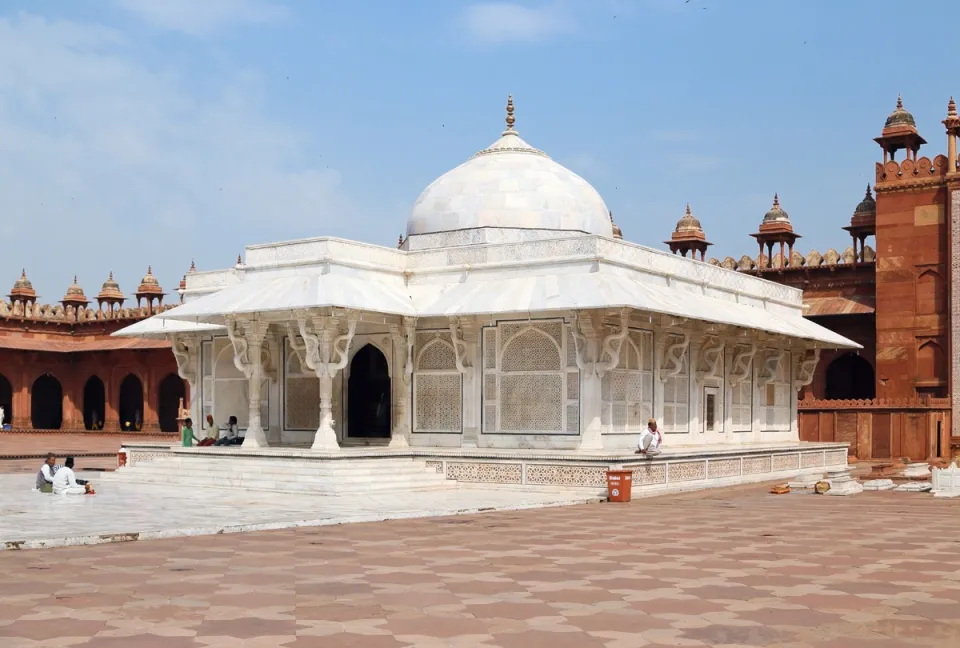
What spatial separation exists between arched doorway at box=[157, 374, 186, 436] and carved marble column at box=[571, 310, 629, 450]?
26061 millimetres

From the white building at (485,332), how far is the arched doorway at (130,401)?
868 inches

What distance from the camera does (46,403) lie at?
142 feet

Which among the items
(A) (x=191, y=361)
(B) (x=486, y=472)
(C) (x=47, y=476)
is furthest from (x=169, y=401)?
(B) (x=486, y=472)

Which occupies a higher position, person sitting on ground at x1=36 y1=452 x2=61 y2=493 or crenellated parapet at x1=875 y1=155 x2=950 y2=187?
crenellated parapet at x1=875 y1=155 x2=950 y2=187

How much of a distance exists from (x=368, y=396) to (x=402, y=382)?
1.17 m

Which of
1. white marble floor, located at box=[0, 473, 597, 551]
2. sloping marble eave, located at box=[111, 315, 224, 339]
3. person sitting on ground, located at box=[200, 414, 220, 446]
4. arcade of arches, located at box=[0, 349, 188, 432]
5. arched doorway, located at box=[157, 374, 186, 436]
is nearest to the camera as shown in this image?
white marble floor, located at box=[0, 473, 597, 551]

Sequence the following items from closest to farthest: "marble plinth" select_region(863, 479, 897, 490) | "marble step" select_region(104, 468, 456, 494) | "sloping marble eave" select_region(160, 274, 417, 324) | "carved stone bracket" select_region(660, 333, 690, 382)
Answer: "marble step" select_region(104, 468, 456, 494), "sloping marble eave" select_region(160, 274, 417, 324), "marble plinth" select_region(863, 479, 897, 490), "carved stone bracket" select_region(660, 333, 690, 382)

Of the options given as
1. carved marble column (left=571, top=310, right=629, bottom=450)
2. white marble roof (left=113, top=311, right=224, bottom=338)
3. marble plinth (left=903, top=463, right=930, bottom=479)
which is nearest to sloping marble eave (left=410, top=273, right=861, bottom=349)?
carved marble column (left=571, top=310, right=629, bottom=450)

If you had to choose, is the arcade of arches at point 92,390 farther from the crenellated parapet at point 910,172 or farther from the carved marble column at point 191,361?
the crenellated parapet at point 910,172

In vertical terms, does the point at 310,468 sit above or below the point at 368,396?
below

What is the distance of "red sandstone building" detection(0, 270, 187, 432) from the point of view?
39312 millimetres

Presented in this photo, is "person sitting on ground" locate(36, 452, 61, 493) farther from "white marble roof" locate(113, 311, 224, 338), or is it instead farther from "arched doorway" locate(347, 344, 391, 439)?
"arched doorway" locate(347, 344, 391, 439)

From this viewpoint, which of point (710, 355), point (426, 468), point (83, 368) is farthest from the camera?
point (83, 368)

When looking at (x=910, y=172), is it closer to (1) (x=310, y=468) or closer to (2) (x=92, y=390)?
(1) (x=310, y=468)
